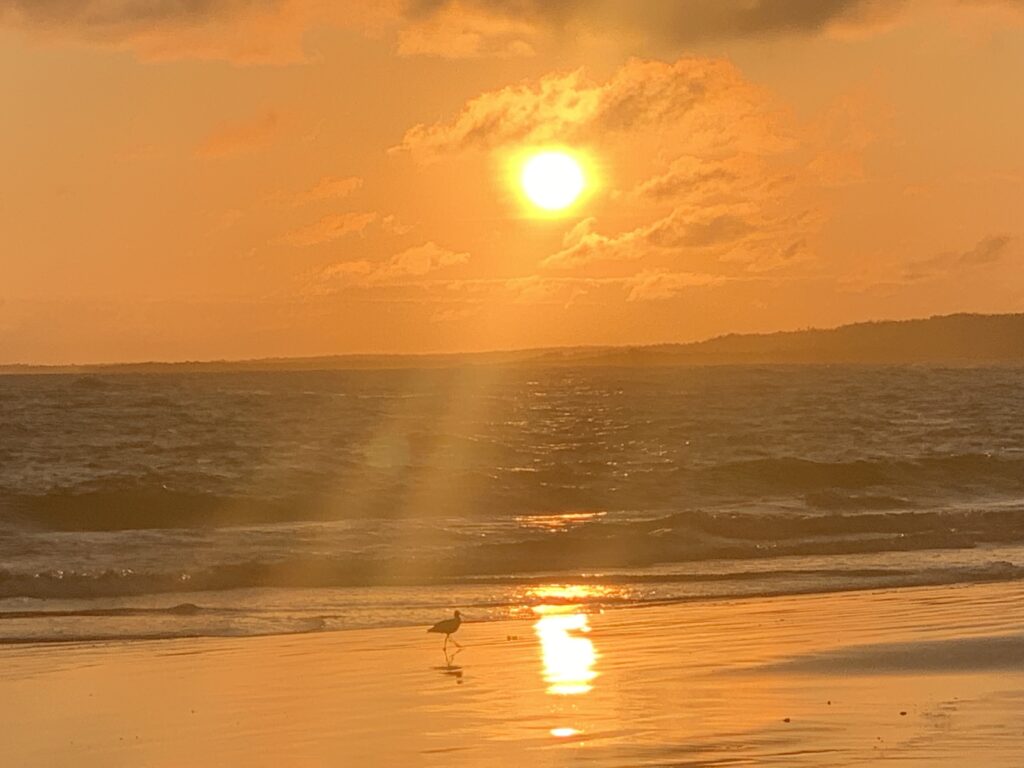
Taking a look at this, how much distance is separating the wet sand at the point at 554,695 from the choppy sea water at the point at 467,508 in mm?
2529

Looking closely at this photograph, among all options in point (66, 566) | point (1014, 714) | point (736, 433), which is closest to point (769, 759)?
point (1014, 714)

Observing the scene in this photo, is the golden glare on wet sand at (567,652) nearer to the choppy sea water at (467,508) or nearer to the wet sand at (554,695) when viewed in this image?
the wet sand at (554,695)

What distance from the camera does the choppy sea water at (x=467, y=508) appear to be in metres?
22.1

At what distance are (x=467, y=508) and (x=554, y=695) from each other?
25133 millimetres

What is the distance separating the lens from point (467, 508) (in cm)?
3831

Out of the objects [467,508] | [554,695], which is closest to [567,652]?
[554,695]

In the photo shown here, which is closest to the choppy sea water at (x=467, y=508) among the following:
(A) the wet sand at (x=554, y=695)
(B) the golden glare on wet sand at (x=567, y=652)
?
(B) the golden glare on wet sand at (x=567, y=652)

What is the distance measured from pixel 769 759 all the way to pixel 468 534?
20.7 meters

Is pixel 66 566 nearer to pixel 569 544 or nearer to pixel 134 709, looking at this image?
pixel 569 544

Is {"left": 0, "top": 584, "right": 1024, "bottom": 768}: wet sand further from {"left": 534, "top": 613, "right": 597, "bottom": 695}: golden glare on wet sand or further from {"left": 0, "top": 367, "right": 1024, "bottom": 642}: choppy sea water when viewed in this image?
{"left": 0, "top": 367, "right": 1024, "bottom": 642}: choppy sea water

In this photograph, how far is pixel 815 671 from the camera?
46.5 ft

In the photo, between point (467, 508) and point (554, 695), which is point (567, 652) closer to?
point (554, 695)

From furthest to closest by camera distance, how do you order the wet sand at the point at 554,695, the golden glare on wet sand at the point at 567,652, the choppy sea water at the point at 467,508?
the choppy sea water at the point at 467,508 < the golden glare on wet sand at the point at 567,652 < the wet sand at the point at 554,695

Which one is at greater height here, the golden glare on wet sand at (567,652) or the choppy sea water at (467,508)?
the choppy sea water at (467,508)
